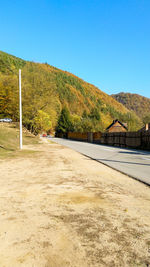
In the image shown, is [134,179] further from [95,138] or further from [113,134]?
[95,138]

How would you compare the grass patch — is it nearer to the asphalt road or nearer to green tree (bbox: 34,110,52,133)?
the asphalt road

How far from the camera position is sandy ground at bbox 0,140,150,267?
237 centimetres

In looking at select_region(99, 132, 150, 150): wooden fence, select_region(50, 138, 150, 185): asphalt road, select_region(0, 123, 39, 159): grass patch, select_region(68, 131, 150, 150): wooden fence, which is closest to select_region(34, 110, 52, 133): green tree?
select_region(0, 123, 39, 159): grass patch

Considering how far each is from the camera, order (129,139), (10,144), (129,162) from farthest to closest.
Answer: (129,139) → (10,144) → (129,162)

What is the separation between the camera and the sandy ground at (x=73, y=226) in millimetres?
2373

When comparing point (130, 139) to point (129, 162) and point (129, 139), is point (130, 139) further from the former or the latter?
point (129, 162)

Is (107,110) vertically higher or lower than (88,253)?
higher

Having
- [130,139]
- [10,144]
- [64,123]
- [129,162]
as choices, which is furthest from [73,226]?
[64,123]

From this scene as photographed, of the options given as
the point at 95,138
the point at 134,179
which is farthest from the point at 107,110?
the point at 134,179

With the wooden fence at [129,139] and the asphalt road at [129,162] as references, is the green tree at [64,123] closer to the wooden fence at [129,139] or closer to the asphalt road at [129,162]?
the wooden fence at [129,139]

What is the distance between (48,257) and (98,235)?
0.83m

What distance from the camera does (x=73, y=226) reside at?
3.15 metres

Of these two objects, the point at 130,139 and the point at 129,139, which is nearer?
the point at 130,139

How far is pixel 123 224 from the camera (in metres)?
3.28
